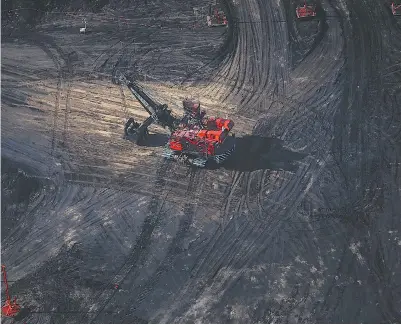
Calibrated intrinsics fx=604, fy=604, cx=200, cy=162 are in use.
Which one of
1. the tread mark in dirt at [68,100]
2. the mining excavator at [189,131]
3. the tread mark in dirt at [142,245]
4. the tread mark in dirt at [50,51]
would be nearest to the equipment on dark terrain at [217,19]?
the mining excavator at [189,131]

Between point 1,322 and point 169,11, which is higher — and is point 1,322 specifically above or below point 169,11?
below

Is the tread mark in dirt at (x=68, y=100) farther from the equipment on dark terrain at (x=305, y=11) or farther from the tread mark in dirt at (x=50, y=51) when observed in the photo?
the equipment on dark terrain at (x=305, y=11)

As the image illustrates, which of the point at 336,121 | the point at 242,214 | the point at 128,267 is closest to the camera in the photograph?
the point at 128,267

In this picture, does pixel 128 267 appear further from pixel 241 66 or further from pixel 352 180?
pixel 241 66

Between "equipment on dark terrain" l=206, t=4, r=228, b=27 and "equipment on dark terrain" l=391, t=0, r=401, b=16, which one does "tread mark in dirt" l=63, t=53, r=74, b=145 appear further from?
"equipment on dark terrain" l=391, t=0, r=401, b=16

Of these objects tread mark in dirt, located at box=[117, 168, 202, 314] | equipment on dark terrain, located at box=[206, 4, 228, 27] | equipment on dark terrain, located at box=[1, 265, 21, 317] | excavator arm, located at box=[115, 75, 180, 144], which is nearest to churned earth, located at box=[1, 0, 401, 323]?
tread mark in dirt, located at box=[117, 168, 202, 314]

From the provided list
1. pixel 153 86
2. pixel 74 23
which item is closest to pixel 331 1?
pixel 153 86

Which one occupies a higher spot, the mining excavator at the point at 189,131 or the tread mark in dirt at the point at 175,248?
the mining excavator at the point at 189,131

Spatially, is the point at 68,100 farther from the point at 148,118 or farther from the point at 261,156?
the point at 261,156
